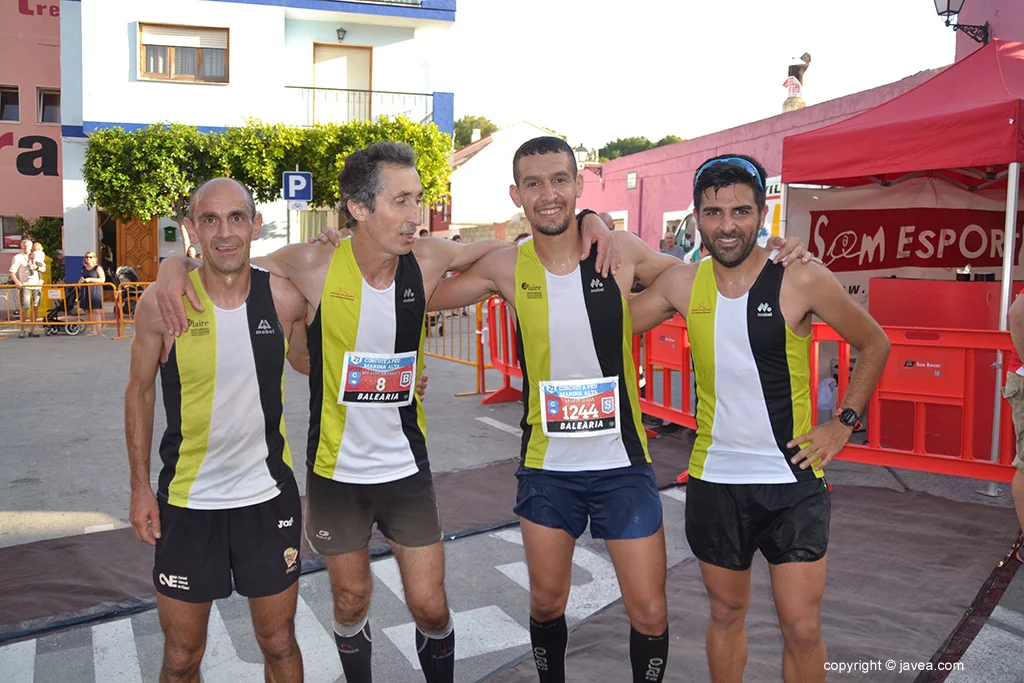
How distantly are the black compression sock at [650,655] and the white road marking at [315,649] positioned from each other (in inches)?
56.9

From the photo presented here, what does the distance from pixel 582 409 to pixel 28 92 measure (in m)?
30.3

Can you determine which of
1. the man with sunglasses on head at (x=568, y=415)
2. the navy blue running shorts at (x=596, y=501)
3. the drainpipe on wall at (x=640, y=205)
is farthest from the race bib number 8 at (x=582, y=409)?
the drainpipe on wall at (x=640, y=205)

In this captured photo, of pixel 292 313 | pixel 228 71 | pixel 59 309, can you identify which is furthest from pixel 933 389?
pixel 228 71

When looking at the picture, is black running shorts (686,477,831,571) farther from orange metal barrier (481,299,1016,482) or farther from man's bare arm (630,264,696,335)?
orange metal barrier (481,299,1016,482)

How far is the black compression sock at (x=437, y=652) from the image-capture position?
10.9 ft

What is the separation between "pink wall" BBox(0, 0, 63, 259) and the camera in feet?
89.2

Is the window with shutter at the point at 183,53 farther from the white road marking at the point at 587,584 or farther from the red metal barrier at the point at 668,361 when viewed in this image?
the white road marking at the point at 587,584

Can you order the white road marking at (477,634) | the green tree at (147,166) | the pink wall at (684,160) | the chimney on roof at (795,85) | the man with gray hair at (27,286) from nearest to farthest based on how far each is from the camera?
1. the white road marking at (477,634)
2. the pink wall at (684,160)
3. the man with gray hair at (27,286)
4. the green tree at (147,166)
5. the chimney on roof at (795,85)

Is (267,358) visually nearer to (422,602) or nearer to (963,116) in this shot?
(422,602)

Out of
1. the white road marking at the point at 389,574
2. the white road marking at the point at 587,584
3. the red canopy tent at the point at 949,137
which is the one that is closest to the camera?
the white road marking at the point at 587,584

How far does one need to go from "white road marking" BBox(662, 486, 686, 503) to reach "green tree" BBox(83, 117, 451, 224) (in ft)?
48.6

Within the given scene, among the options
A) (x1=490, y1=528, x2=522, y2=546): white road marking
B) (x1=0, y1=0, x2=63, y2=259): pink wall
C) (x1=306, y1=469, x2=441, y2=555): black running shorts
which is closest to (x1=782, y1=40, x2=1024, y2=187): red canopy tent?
(x1=490, y1=528, x2=522, y2=546): white road marking

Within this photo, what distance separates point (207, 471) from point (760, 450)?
2.03m

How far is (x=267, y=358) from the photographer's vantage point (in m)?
3.05
